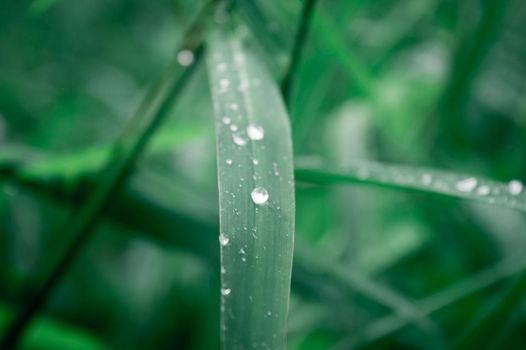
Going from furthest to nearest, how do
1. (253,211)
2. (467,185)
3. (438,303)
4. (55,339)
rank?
(55,339) < (438,303) < (467,185) < (253,211)

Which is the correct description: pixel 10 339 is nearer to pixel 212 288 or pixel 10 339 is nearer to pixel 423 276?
pixel 212 288

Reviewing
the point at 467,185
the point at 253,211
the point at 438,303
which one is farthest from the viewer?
the point at 438,303

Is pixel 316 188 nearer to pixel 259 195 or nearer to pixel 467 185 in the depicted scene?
pixel 467 185

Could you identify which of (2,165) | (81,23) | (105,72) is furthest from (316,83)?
(81,23)

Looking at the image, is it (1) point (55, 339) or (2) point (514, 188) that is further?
(1) point (55, 339)

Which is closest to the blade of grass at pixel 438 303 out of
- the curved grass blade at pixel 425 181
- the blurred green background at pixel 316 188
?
the blurred green background at pixel 316 188

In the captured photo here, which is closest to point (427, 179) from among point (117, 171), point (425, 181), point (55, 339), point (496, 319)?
point (425, 181)

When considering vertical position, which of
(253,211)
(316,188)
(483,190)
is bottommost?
(253,211)

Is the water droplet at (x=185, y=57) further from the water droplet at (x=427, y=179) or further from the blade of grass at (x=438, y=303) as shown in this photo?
the blade of grass at (x=438, y=303)
